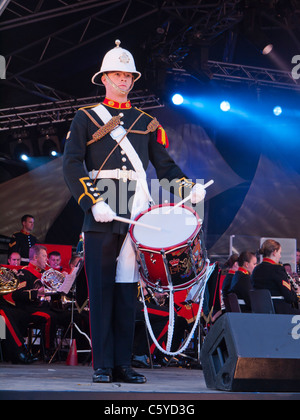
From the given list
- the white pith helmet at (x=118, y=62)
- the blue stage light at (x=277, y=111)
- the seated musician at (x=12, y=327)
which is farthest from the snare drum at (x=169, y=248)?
the blue stage light at (x=277, y=111)

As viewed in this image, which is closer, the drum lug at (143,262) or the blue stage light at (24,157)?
the drum lug at (143,262)

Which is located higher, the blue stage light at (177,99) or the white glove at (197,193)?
the blue stage light at (177,99)

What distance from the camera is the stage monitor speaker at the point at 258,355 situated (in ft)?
8.99

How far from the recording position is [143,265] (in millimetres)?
3471

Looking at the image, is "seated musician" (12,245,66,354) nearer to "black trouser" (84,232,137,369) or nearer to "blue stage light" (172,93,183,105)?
"black trouser" (84,232,137,369)

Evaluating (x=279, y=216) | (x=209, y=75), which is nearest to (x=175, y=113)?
(x=209, y=75)

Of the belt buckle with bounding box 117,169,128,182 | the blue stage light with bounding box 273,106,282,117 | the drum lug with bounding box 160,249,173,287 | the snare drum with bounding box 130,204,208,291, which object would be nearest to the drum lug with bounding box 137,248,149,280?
the snare drum with bounding box 130,204,208,291

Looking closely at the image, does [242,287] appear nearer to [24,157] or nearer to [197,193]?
[197,193]

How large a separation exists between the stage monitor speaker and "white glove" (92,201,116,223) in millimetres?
812

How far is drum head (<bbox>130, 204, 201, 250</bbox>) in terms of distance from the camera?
3451 millimetres

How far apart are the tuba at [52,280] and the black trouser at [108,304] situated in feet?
12.4

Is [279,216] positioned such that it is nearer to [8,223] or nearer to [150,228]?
[8,223]

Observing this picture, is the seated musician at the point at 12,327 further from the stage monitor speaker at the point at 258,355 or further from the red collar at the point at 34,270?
the stage monitor speaker at the point at 258,355

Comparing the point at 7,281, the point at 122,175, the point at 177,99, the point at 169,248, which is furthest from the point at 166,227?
the point at 177,99
